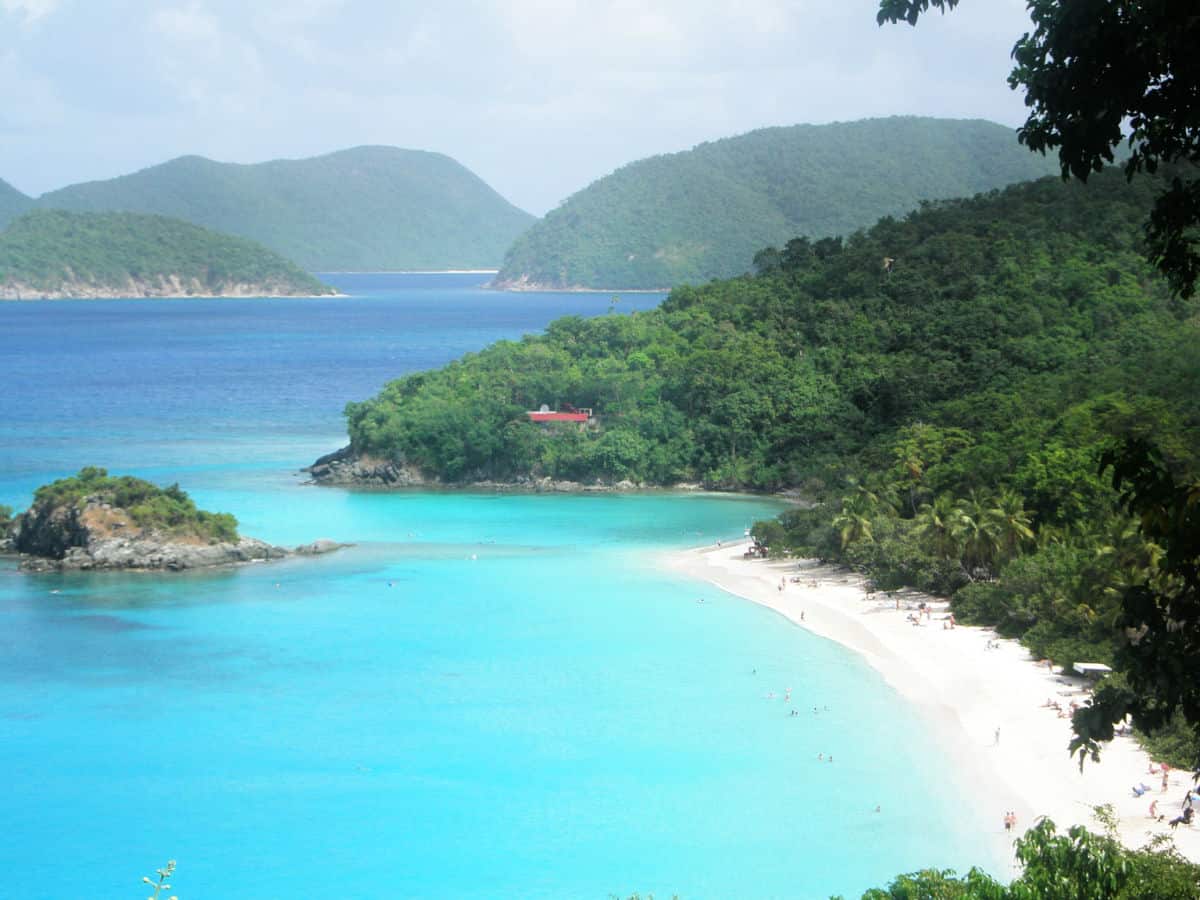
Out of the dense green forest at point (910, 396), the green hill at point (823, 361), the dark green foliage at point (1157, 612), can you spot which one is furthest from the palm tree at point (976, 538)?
the dark green foliage at point (1157, 612)

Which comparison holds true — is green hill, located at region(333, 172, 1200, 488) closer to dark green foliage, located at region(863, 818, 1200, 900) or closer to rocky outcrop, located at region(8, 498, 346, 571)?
rocky outcrop, located at region(8, 498, 346, 571)

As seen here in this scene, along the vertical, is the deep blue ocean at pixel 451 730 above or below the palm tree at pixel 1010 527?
below

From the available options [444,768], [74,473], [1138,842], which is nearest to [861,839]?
[1138,842]

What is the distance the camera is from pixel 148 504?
42875 millimetres

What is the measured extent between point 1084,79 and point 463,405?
52.1 meters

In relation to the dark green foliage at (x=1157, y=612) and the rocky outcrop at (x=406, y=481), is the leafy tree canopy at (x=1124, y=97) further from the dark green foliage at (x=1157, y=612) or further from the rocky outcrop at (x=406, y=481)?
the rocky outcrop at (x=406, y=481)

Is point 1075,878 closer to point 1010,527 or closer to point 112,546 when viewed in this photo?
point 1010,527

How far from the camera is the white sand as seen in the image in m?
21.4

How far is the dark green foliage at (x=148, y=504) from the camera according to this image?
42.6 m

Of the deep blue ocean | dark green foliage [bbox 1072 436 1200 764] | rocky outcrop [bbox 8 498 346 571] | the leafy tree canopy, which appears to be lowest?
the deep blue ocean

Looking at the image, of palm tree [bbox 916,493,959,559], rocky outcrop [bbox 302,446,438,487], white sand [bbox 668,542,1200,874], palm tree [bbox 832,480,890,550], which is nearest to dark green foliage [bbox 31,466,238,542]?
rocky outcrop [bbox 302,446,438,487]

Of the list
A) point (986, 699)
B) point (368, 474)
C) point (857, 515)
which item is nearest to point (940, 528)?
point (857, 515)

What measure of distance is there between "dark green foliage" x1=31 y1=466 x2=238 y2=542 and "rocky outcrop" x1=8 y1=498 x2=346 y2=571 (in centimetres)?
16

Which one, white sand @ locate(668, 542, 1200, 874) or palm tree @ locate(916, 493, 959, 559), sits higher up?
palm tree @ locate(916, 493, 959, 559)
